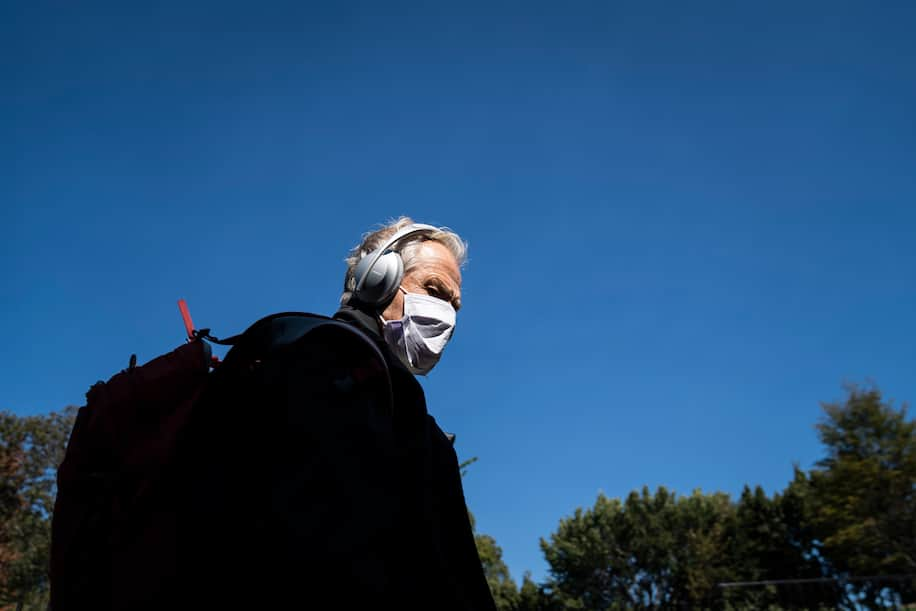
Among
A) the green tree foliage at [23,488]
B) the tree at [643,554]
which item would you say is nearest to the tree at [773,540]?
the tree at [643,554]

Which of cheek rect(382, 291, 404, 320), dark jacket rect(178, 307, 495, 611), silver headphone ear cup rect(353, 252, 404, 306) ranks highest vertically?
cheek rect(382, 291, 404, 320)

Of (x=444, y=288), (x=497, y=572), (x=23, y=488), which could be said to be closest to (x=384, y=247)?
(x=444, y=288)

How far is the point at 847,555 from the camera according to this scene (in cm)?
3256

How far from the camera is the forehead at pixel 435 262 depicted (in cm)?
250

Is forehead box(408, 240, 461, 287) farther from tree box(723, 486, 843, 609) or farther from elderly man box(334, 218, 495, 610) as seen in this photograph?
tree box(723, 486, 843, 609)

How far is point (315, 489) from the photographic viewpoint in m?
1.04

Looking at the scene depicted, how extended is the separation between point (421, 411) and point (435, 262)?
4.21ft

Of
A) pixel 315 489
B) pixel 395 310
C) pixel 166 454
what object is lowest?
pixel 315 489

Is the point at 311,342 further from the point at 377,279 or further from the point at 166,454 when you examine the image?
the point at 377,279

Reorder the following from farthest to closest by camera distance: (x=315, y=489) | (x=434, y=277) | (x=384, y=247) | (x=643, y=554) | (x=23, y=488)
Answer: (x=643, y=554) < (x=23, y=488) < (x=434, y=277) < (x=384, y=247) < (x=315, y=489)

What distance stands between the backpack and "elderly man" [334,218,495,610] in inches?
4.7

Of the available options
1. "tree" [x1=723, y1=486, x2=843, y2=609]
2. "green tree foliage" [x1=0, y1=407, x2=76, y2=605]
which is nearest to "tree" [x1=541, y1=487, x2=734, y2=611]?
"tree" [x1=723, y1=486, x2=843, y2=609]

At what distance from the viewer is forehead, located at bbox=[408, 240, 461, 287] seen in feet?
8.20

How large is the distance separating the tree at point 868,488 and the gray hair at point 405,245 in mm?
34946
